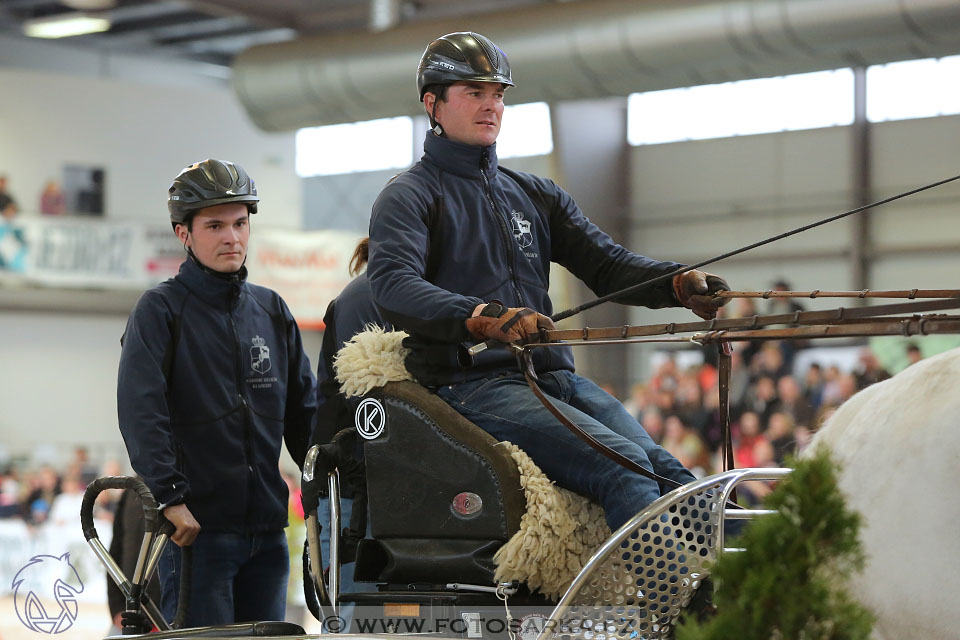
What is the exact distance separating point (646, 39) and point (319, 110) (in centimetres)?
416

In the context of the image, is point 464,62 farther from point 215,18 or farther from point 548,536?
point 215,18

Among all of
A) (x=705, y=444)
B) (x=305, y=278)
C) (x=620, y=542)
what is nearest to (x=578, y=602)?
(x=620, y=542)

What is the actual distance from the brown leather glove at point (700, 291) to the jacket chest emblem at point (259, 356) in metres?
1.37

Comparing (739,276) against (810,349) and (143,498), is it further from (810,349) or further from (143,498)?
(143,498)

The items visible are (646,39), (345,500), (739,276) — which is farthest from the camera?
(739,276)

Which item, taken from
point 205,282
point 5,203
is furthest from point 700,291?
point 5,203

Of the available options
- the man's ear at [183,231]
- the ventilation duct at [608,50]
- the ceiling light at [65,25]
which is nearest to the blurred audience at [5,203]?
the ceiling light at [65,25]

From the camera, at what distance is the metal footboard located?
8.18 ft

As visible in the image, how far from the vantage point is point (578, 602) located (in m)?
2.54

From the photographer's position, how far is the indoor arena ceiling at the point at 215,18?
15.2 meters

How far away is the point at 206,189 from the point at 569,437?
1505mm

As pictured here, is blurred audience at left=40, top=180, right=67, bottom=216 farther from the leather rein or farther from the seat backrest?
the leather rein

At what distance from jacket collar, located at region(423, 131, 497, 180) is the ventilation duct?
7.49m

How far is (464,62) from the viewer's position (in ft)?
10.1
